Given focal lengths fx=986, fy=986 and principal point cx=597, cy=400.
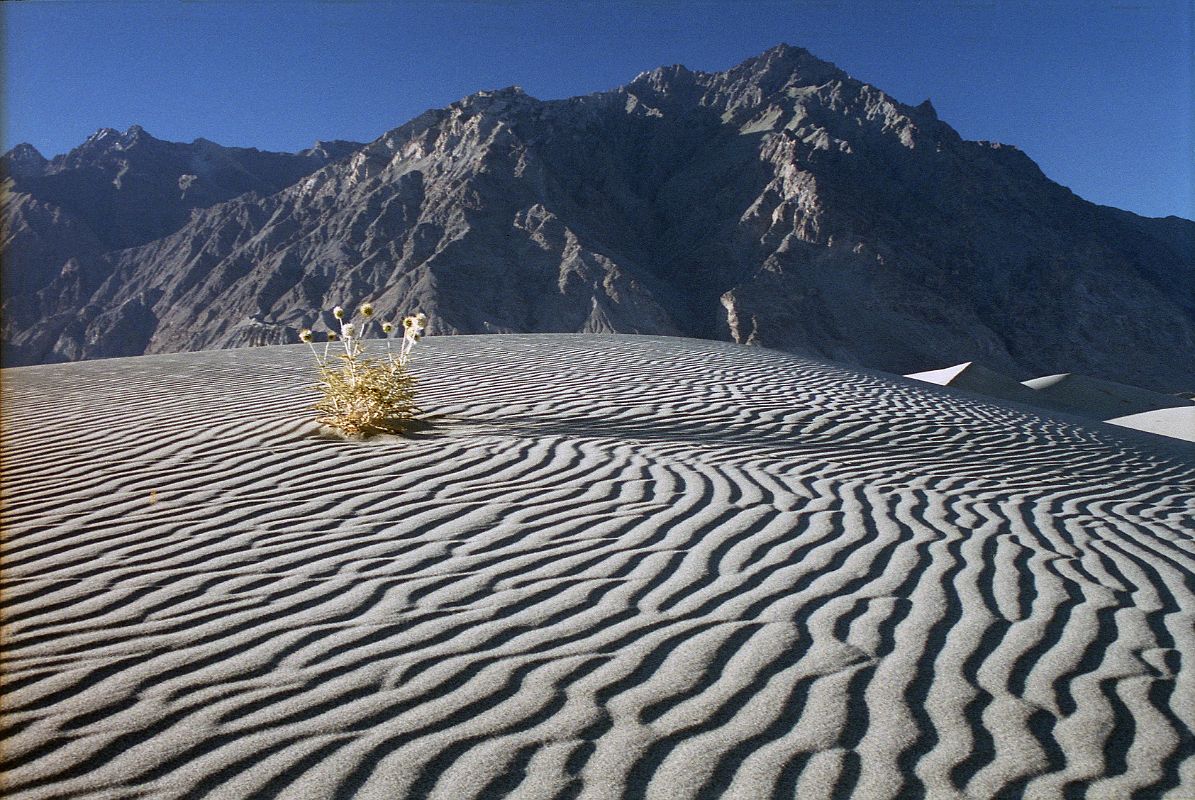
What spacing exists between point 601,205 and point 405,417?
2780 inches

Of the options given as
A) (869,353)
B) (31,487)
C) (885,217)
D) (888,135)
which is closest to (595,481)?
(31,487)

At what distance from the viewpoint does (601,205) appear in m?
75.8

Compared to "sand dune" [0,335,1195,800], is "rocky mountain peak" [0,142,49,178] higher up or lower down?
higher up

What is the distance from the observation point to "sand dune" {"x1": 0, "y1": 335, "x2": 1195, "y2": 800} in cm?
245

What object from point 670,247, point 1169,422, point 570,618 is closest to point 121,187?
point 670,247

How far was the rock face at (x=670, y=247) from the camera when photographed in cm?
6056

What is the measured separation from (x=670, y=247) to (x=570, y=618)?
236 feet

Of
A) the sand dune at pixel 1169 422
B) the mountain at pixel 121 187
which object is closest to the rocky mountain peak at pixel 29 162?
the mountain at pixel 121 187

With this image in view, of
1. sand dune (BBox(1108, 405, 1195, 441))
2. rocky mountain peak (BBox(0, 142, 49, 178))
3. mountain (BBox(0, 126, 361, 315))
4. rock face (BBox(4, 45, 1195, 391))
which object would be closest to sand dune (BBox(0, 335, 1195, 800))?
sand dune (BBox(1108, 405, 1195, 441))

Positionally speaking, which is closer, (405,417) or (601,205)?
(405,417)

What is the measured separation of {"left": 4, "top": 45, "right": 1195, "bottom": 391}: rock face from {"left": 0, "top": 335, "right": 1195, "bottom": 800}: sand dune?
160 ft

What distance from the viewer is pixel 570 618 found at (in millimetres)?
3367

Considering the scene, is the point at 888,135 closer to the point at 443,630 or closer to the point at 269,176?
the point at 269,176

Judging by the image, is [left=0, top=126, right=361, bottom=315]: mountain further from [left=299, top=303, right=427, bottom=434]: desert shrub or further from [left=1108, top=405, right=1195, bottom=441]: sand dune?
[left=299, top=303, right=427, bottom=434]: desert shrub
